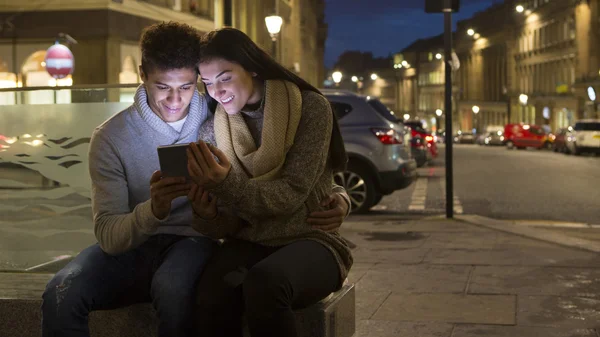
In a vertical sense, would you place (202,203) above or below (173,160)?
below

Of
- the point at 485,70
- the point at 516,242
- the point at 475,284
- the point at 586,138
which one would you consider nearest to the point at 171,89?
the point at 475,284

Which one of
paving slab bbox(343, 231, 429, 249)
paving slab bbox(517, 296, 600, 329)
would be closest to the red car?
paving slab bbox(343, 231, 429, 249)

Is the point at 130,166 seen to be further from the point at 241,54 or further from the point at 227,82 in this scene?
the point at 241,54

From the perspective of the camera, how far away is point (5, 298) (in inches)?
194

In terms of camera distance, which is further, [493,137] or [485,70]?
[485,70]

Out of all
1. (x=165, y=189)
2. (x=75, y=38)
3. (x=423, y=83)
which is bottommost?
(x=165, y=189)

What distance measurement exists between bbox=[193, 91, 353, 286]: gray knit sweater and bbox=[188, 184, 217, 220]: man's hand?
0.15 ft

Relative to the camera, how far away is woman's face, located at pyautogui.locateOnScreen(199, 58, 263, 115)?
14.3 feet

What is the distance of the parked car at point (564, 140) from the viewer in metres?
49.6

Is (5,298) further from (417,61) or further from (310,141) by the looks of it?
(417,61)

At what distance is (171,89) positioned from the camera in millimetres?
4438

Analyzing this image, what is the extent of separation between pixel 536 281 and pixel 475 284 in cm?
47

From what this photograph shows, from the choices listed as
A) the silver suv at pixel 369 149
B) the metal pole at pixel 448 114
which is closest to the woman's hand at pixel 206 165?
the metal pole at pixel 448 114

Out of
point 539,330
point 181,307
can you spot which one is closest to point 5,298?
point 181,307
